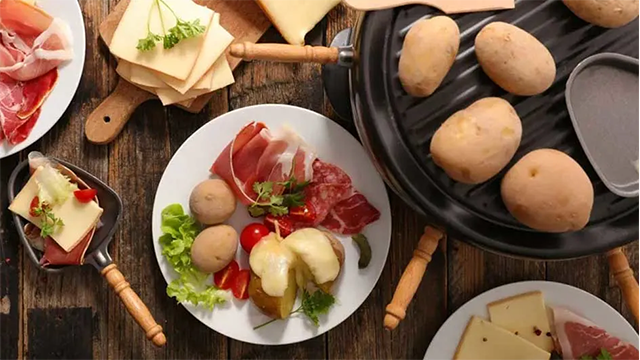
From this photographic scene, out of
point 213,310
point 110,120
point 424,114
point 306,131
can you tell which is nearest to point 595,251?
point 424,114

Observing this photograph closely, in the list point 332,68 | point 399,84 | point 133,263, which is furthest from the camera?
point 133,263

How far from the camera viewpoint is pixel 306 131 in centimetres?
164

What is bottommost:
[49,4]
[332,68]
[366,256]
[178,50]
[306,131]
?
[366,256]

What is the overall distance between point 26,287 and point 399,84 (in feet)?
3.57

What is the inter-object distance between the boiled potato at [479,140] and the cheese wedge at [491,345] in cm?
54

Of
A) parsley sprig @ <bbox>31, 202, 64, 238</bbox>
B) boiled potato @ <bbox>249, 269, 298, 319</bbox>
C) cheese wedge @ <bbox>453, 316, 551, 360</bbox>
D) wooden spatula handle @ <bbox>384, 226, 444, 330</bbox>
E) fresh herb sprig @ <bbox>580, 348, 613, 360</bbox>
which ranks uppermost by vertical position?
parsley sprig @ <bbox>31, 202, 64, 238</bbox>

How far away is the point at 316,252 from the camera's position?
5.05ft

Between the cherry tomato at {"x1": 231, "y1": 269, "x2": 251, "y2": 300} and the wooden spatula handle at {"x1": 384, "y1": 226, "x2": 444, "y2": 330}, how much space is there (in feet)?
1.29

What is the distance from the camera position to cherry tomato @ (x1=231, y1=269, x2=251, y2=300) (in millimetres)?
1612

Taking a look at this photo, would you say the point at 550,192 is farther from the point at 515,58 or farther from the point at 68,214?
the point at 68,214

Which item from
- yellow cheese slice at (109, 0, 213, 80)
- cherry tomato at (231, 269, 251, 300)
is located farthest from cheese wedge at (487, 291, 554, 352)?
yellow cheese slice at (109, 0, 213, 80)

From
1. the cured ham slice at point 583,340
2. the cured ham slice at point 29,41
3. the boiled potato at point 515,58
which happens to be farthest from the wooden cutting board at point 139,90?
the cured ham slice at point 583,340

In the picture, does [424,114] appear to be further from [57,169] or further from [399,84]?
[57,169]

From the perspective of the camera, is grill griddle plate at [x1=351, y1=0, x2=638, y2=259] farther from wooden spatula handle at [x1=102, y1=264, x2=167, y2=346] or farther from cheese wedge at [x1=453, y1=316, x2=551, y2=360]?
wooden spatula handle at [x1=102, y1=264, x2=167, y2=346]
